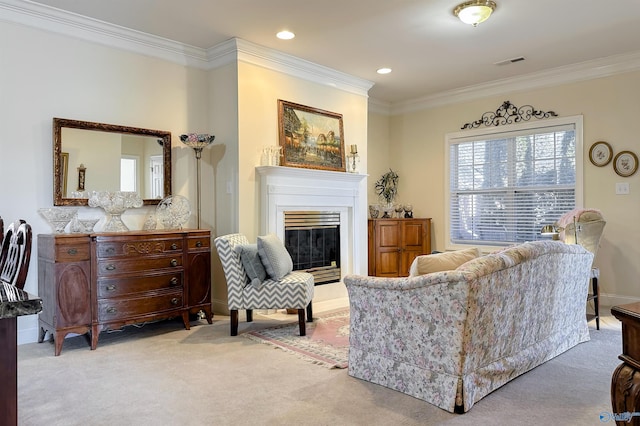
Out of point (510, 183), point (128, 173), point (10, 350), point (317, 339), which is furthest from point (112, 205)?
point (510, 183)

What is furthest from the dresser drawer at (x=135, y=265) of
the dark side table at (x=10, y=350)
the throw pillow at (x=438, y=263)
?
the dark side table at (x=10, y=350)

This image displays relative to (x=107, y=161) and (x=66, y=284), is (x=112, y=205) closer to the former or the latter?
(x=107, y=161)

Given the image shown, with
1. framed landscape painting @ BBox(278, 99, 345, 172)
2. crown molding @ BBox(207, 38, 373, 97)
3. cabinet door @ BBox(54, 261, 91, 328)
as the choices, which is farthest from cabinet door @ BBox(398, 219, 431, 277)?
cabinet door @ BBox(54, 261, 91, 328)

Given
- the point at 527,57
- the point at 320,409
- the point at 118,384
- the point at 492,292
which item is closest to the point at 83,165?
the point at 118,384

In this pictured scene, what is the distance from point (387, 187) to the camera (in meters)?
6.82

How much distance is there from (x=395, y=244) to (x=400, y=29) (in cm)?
294

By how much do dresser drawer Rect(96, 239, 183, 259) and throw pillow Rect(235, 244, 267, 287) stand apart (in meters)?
0.58

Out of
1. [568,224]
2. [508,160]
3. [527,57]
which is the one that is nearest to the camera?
[568,224]

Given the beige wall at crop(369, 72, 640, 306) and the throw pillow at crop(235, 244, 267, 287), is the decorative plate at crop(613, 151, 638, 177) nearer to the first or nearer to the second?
the beige wall at crop(369, 72, 640, 306)

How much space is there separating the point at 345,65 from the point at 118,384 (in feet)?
12.7

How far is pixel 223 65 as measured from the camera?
179 inches

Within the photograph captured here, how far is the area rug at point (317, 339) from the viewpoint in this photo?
3111mm

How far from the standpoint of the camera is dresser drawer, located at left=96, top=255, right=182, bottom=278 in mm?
3428

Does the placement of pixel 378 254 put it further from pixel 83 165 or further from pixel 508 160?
pixel 83 165
